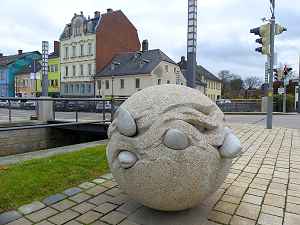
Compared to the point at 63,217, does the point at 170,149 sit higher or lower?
higher

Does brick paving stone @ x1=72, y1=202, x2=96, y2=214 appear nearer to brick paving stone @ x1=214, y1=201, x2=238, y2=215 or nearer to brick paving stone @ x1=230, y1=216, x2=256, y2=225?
brick paving stone @ x1=214, y1=201, x2=238, y2=215

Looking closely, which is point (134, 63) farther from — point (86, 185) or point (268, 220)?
point (268, 220)

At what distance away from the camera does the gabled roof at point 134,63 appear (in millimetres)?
48125

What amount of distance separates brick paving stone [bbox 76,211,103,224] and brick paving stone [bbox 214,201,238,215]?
55.3 inches

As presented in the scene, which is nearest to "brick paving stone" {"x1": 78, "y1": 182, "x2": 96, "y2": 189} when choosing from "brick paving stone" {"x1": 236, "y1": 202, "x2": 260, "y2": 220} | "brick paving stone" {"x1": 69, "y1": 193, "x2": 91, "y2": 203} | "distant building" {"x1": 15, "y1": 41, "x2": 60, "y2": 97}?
"brick paving stone" {"x1": 69, "y1": 193, "x2": 91, "y2": 203}

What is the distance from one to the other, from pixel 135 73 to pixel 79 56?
1310 cm

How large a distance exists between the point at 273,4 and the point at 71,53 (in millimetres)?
48977

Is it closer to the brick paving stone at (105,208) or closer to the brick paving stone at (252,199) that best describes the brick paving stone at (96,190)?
the brick paving stone at (105,208)

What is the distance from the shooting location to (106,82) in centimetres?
5216

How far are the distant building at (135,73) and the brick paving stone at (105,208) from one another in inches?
1671

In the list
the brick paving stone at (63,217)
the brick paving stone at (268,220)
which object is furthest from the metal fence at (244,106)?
the brick paving stone at (63,217)

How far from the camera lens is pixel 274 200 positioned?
4.07m

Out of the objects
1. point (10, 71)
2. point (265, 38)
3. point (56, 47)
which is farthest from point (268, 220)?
point (10, 71)

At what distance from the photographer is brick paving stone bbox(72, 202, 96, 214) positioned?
375cm
